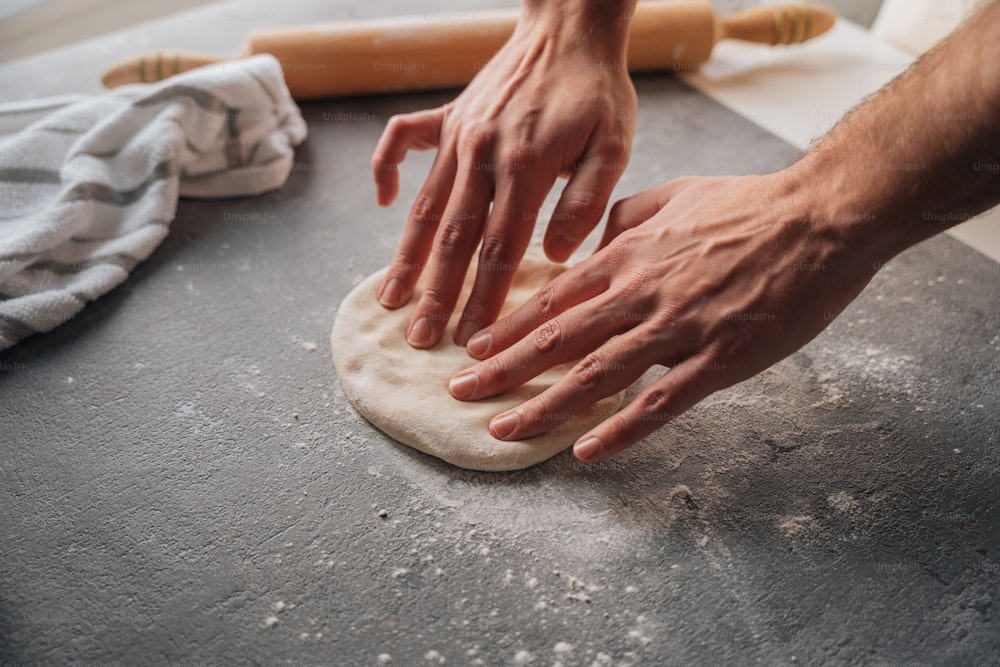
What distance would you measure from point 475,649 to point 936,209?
75 cm

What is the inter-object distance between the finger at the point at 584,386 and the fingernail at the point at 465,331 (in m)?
0.17

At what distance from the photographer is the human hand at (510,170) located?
123cm

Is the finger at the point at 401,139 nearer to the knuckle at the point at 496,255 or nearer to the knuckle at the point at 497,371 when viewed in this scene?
the knuckle at the point at 496,255

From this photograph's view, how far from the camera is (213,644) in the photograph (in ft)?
3.08

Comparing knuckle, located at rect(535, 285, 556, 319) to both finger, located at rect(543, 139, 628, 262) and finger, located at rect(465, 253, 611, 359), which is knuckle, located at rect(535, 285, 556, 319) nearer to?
finger, located at rect(465, 253, 611, 359)

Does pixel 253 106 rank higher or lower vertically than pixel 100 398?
higher

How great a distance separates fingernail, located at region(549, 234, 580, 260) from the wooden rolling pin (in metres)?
0.80

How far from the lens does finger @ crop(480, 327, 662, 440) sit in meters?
1.05

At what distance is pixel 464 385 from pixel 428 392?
6 centimetres

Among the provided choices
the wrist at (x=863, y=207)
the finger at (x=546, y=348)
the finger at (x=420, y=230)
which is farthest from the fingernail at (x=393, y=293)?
the wrist at (x=863, y=207)

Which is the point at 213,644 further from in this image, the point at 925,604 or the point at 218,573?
the point at 925,604

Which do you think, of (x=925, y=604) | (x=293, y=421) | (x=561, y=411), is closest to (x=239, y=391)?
(x=293, y=421)

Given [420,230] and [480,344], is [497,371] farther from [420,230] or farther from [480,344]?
[420,230]

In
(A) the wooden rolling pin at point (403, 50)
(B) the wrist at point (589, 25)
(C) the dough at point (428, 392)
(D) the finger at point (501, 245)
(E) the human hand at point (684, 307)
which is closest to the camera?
(E) the human hand at point (684, 307)
